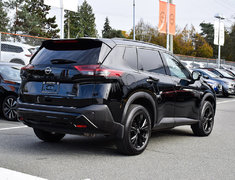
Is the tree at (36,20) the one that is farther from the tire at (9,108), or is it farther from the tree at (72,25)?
the tire at (9,108)

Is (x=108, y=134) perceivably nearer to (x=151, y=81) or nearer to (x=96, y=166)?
(x=96, y=166)

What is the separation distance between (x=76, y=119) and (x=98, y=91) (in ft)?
1.63

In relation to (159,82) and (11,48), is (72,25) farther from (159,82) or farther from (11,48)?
(159,82)

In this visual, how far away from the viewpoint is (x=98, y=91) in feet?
17.1

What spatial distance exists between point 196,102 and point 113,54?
2646 millimetres

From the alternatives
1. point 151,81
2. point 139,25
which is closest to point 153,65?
point 151,81

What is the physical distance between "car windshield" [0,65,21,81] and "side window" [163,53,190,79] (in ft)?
16.1

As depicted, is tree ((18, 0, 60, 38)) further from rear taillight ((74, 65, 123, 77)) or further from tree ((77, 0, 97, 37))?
rear taillight ((74, 65, 123, 77))

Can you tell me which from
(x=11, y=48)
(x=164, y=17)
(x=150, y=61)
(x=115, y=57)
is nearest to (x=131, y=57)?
(x=115, y=57)

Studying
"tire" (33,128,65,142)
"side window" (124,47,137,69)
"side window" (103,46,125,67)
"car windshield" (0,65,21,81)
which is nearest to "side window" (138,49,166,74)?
"side window" (124,47,137,69)

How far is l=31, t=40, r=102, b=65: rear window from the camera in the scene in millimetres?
5453

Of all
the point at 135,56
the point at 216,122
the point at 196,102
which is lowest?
the point at 216,122

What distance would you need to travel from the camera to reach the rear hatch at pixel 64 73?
5.27 metres

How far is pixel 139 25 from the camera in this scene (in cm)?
8581
